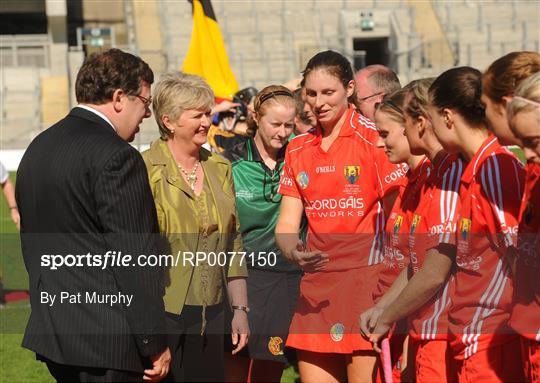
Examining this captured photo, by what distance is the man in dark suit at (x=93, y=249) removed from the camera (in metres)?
3.63

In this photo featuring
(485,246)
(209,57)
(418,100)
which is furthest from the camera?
(209,57)

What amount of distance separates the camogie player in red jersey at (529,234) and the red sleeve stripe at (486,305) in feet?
0.26

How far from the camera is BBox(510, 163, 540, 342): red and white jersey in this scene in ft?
11.1

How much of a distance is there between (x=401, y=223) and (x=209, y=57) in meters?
10.4

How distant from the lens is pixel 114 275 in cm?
367

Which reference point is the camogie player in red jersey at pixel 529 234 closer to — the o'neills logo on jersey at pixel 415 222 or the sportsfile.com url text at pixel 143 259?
the o'neills logo on jersey at pixel 415 222

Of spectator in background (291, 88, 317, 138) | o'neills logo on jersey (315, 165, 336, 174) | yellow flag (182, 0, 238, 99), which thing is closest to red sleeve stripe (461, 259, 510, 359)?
o'neills logo on jersey (315, 165, 336, 174)

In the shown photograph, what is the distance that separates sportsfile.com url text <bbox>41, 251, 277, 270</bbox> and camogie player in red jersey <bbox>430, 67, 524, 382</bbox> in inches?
47.6

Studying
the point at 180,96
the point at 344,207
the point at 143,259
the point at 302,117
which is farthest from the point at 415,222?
the point at 302,117

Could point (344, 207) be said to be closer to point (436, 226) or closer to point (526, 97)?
point (436, 226)

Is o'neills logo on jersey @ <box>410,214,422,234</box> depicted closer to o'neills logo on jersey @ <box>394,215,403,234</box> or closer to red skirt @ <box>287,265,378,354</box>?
o'neills logo on jersey @ <box>394,215,403,234</box>

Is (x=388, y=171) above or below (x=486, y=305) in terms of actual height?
above

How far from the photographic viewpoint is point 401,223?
430 cm

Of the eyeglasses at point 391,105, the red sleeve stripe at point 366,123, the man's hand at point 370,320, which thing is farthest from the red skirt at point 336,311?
the eyeglasses at point 391,105
